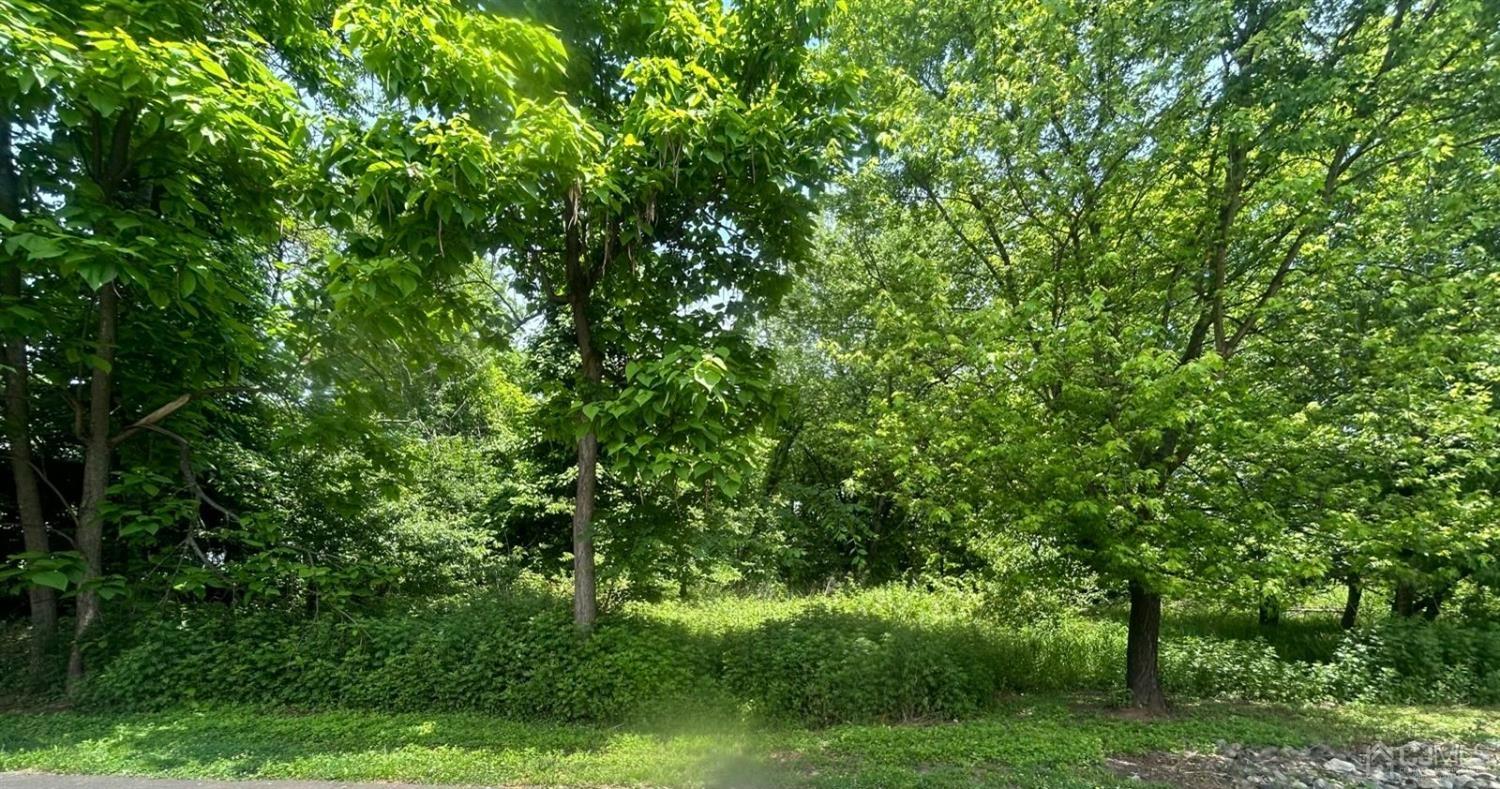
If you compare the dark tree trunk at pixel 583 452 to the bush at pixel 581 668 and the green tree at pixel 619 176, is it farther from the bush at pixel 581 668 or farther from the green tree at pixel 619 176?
the bush at pixel 581 668

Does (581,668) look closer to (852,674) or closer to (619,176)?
(852,674)

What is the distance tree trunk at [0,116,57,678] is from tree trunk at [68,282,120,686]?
1.50ft

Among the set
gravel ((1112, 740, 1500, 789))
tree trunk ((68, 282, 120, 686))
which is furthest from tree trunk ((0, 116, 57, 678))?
gravel ((1112, 740, 1500, 789))

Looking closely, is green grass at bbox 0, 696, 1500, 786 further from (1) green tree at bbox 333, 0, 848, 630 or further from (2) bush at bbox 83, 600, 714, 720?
(1) green tree at bbox 333, 0, 848, 630

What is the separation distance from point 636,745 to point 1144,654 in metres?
→ 5.36

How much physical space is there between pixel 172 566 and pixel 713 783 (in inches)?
268

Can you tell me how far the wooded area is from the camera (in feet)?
17.0

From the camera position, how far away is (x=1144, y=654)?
6.78m

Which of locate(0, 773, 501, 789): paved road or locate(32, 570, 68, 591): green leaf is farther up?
locate(32, 570, 68, 591): green leaf

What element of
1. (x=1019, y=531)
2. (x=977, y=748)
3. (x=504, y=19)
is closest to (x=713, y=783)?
(x=977, y=748)

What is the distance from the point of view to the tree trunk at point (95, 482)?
625cm

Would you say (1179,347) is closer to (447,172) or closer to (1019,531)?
(1019,531)

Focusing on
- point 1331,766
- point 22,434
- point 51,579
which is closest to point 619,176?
point 51,579

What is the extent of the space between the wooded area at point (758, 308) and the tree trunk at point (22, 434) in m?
0.05
